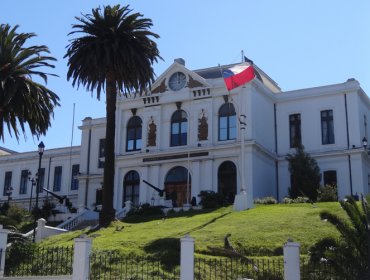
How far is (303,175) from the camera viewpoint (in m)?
46.4

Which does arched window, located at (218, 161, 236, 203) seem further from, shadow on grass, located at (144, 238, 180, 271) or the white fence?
the white fence

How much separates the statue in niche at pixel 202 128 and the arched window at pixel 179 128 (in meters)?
1.40

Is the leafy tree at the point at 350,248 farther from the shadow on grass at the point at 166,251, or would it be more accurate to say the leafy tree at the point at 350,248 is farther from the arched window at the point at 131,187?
the arched window at the point at 131,187

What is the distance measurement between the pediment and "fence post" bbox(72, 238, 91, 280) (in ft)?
104

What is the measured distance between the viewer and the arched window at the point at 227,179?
155ft

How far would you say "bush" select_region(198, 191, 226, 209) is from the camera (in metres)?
41.9

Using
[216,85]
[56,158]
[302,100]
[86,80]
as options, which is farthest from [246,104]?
[56,158]

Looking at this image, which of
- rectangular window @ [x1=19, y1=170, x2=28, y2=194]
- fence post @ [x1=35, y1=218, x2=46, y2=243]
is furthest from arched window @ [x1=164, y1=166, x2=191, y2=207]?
rectangular window @ [x1=19, y1=170, x2=28, y2=194]

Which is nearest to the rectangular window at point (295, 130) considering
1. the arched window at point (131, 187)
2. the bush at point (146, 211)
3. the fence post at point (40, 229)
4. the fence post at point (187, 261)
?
the arched window at point (131, 187)

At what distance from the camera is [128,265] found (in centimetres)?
2192

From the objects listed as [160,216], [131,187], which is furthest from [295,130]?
[160,216]

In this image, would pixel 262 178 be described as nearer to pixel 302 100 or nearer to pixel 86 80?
pixel 302 100

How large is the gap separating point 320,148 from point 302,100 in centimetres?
457

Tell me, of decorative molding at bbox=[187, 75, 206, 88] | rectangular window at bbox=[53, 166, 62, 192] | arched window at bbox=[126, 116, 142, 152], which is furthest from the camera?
rectangular window at bbox=[53, 166, 62, 192]
